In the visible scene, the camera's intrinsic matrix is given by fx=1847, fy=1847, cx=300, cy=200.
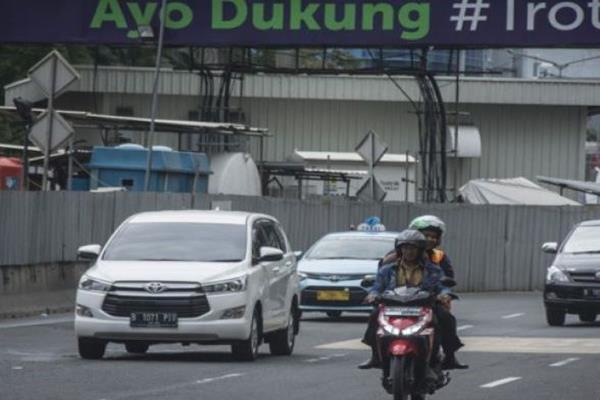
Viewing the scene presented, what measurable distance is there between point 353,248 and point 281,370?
12.8 m

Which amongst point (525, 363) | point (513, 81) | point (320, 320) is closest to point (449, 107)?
point (513, 81)

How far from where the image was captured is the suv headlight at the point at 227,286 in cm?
1969

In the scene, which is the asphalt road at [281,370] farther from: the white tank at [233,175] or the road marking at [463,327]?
the white tank at [233,175]

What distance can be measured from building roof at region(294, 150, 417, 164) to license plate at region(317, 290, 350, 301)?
27070mm

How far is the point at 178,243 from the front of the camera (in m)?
20.6

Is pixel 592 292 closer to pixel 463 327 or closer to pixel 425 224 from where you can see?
pixel 463 327

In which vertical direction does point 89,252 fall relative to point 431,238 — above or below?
below

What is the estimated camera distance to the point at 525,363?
20906 millimetres

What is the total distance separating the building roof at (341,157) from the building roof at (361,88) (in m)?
2.14

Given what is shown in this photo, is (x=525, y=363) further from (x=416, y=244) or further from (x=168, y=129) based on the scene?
(x=168, y=129)

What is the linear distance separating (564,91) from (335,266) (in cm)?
3246

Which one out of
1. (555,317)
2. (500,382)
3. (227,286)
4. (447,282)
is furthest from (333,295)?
(447,282)

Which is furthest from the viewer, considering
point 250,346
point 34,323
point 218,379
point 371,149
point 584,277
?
point 371,149

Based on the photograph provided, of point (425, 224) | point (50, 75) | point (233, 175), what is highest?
point (50, 75)
